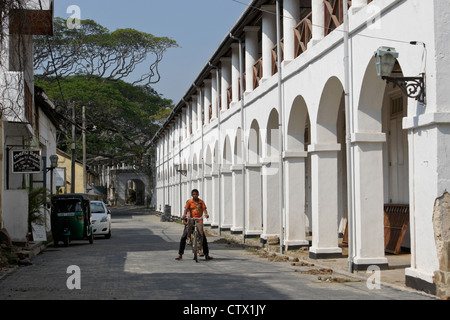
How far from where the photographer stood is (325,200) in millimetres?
14344

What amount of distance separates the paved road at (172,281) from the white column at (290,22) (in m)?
5.33

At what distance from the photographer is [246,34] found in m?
21.9

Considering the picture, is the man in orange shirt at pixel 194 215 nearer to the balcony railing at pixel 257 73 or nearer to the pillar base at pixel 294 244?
the pillar base at pixel 294 244

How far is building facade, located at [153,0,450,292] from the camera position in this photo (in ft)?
29.9

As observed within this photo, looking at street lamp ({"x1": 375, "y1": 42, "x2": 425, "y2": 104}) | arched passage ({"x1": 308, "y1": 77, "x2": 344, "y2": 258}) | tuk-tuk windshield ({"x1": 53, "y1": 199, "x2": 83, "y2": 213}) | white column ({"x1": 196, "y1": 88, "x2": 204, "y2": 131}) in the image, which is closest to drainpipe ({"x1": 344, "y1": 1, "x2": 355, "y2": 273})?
arched passage ({"x1": 308, "y1": 77, "x2": 344, "y2": 258})

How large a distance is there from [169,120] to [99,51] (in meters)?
9.45

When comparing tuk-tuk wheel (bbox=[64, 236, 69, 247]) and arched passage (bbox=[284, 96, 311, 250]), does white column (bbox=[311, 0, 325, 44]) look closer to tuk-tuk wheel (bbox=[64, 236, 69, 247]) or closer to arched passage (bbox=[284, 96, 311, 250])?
arched passage (bbox=[284, 96, 311, 250])

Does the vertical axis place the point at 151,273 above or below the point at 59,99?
below

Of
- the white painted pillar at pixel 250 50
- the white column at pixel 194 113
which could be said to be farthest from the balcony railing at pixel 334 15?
the white column at pixel 194 113

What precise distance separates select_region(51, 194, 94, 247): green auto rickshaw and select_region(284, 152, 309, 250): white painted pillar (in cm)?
724

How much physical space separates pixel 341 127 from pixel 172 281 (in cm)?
1120

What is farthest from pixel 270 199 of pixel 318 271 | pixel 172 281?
pixel 172 281
